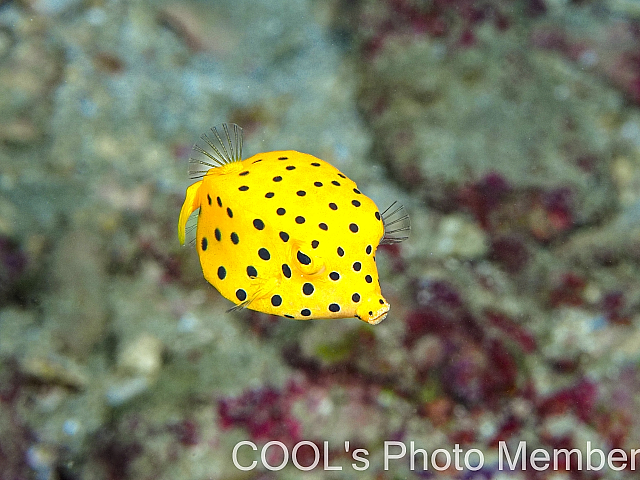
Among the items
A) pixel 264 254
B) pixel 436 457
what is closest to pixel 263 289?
pixel 264 254

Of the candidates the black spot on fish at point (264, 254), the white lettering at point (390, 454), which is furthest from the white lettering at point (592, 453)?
the black spot on fish at point (264, 254)

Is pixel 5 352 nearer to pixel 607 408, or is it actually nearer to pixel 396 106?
pixel 396 106

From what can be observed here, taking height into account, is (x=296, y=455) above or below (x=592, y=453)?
below

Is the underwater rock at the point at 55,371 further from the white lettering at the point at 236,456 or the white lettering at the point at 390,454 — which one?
the white lettering at the point at 390,454

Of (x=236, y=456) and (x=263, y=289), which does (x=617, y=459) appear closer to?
(x=236, y=456)

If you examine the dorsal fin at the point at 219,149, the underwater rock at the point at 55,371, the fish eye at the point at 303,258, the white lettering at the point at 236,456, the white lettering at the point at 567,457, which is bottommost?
the white lettering at the point at 236,456

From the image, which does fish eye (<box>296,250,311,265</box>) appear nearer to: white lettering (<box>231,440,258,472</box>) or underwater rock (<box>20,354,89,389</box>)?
white lettering (<box>231,440,258,472</box>)
